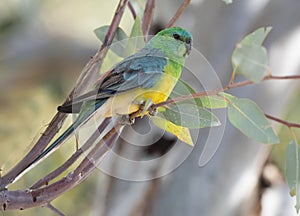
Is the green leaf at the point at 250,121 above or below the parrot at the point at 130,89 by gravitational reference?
below

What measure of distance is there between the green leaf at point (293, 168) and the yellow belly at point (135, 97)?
0.60ft

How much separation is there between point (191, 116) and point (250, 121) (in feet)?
0.26

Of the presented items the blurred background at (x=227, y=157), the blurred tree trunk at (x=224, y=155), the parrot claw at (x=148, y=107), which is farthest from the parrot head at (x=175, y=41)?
the blurred tree trunk at (x=224, y=155)

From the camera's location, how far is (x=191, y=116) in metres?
0.84

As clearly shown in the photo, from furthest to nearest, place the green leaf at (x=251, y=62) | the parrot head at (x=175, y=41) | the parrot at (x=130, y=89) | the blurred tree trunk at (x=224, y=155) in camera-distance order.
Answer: the blurred tree trunk at (x=224, y=155)
the parrot head at (x=175, y=41)
the parrot at (x=130, y=89)
the green leaf at (x=251, y=62)

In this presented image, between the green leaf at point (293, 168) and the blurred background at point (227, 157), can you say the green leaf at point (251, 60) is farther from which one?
the blurred background at point (227, 157)

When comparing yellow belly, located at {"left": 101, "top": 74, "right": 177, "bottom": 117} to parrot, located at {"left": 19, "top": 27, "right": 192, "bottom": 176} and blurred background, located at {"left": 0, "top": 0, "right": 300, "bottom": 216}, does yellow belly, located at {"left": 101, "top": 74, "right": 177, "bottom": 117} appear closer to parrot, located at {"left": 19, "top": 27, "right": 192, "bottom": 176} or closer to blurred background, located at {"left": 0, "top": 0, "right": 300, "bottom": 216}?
parrot, located at {"left": 19, "top": 27, "right": 192, "bottom": 176}

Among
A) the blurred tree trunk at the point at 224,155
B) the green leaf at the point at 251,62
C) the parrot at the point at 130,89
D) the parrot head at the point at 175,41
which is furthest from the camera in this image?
the blurred tree trunk at the point at 224,155

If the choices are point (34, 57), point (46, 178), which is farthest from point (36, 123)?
point (46, 178)

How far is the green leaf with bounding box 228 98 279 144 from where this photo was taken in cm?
81

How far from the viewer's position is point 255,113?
2.68ft

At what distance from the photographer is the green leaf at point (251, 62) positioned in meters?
0.73

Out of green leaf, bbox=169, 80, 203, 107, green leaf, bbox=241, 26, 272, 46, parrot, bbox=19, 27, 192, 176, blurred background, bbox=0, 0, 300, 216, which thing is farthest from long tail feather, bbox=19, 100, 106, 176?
blurred background, bbox=0, 0, 300, 216

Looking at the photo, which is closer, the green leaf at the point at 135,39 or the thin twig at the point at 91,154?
the thin twig at the point at 91,154
